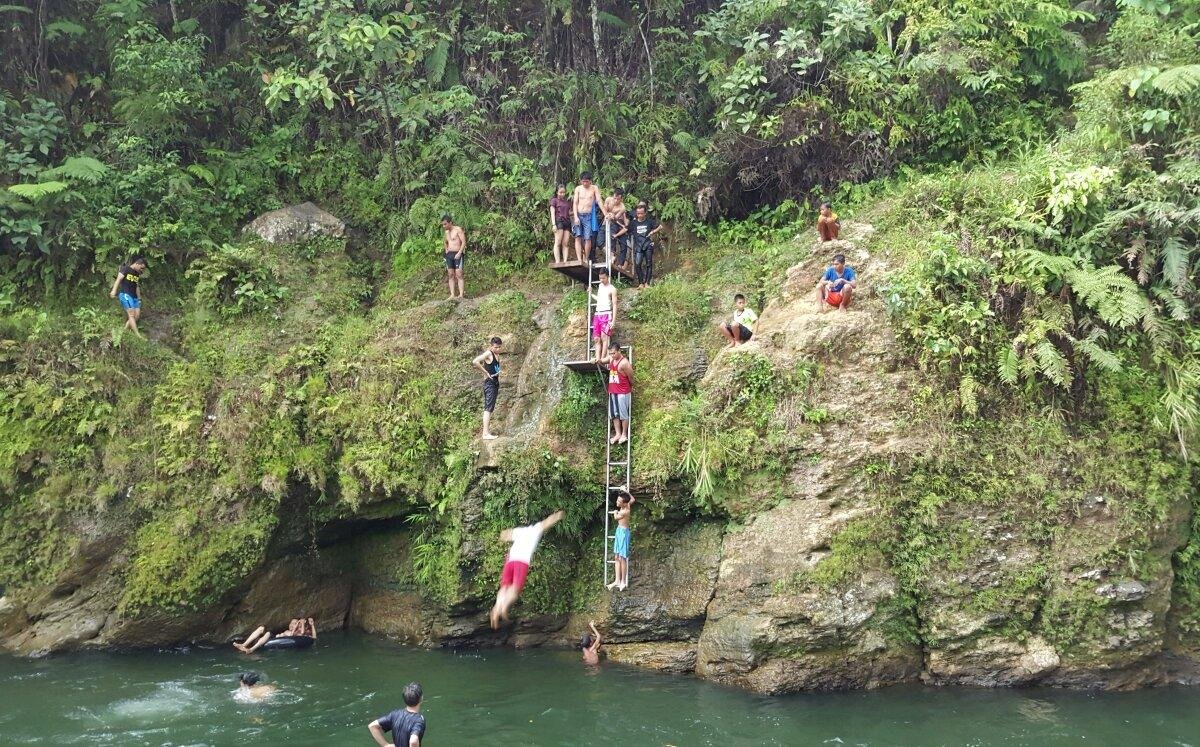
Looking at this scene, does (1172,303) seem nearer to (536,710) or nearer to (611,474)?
(611,474)

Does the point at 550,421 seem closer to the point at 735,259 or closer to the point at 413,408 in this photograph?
the point at 413,408

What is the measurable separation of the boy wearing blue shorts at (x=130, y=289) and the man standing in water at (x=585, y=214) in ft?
25.5

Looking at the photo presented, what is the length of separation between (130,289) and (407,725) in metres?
11.3

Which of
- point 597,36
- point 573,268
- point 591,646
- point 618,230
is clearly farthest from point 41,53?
point 591,646

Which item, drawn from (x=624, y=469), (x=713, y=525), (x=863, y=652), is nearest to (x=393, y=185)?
(x=624, y=469)

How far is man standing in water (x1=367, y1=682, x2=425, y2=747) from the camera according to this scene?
30.8 feet

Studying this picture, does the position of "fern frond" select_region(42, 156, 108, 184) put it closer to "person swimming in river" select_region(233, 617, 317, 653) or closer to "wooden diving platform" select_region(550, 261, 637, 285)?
"wooden diving platform" select_region(550, 261, 637, 285)

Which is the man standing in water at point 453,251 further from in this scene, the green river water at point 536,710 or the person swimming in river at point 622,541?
the green river water at point 536,710

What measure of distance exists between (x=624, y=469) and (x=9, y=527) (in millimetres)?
9746

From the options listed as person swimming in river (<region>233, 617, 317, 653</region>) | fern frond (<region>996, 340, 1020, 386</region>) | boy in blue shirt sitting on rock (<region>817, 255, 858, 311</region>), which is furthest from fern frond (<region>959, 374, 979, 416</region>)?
person swimming in river (<region>233, 617, 317, 653</region>)

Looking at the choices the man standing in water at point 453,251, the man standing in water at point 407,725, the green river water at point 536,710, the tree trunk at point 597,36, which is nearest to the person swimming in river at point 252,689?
the green river water at point 536,710

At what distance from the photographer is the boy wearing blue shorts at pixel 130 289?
663 inches

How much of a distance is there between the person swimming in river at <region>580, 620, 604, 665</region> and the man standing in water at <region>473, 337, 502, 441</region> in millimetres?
3284

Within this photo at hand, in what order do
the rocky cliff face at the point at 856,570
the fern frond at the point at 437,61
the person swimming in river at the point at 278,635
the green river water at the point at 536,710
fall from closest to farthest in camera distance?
the green river water at the point at 536,710 < the rocky cliff face at the point at 856,570 < the person swimming in river at the point at 278,635 < the fern frond at the point at 437,61
